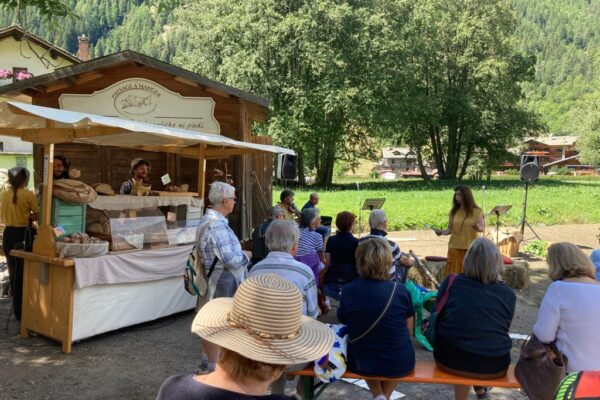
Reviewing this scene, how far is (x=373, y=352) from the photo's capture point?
10.6ft

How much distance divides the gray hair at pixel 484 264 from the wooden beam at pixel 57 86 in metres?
7.47

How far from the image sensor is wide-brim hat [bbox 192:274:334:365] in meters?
1.43

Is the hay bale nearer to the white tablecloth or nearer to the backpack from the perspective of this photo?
the white tablecloth

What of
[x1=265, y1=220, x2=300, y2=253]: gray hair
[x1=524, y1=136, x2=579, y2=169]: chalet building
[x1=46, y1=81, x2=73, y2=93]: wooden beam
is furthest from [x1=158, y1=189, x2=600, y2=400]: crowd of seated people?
[x1=524, y1=136, x2=579, y2=169]: chalet building

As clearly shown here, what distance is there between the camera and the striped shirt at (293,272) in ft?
11.2

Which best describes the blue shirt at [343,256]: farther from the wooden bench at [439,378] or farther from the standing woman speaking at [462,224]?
the wooden bench at [439,378]

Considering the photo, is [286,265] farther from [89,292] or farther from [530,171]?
[530,171]

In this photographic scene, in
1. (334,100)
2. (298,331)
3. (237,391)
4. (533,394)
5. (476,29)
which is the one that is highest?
(476,29)

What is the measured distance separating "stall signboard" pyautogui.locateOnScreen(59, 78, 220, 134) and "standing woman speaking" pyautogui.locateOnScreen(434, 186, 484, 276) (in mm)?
4411

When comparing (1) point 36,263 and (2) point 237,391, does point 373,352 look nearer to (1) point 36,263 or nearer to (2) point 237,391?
(2) point 237,391

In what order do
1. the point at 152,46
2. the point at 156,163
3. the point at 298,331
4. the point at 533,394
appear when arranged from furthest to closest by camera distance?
the point at 152,46 < the point at 156,163 < the point at 533,394 < the point at 298,331

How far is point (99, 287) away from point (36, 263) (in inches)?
25.5

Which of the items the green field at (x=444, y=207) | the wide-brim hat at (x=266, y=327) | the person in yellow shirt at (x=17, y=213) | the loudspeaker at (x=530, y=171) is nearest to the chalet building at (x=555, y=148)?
the green field at (x=444, y=207)

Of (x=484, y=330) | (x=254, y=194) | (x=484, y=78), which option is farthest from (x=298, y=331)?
(x=484, y=78)
